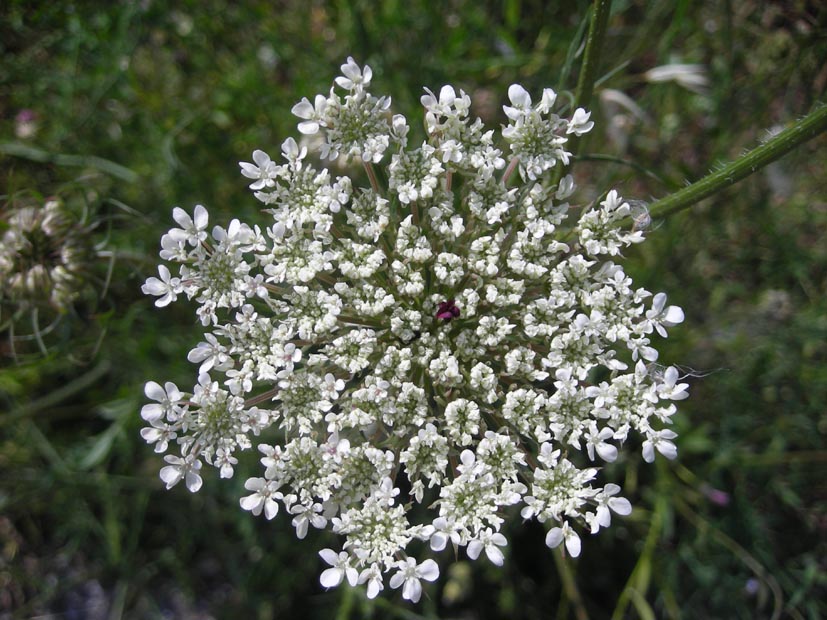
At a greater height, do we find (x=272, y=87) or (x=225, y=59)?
(x=225, y=59)

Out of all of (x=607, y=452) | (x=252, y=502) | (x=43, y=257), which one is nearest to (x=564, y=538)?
(x=607, y=452)

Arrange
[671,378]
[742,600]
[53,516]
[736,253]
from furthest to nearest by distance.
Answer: [53,516] < [736,253] < [742,600] < [671,378]

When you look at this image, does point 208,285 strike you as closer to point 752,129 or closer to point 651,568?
point 651,568

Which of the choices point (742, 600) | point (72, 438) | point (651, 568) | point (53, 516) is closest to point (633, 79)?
point (651, 568)

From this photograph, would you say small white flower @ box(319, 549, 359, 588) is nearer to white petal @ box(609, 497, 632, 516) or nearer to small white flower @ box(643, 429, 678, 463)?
white petal @ box(609, 497, 632, 516)

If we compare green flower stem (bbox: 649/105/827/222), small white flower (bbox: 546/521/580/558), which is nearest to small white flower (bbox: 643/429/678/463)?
small white flower (bbox: 546/521/580/558)

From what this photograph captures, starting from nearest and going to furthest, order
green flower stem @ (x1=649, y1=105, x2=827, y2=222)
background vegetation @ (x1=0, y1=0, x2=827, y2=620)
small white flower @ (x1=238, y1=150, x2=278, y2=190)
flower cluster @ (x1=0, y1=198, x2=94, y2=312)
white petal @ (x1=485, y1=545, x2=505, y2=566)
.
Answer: green flower stem @ (x1=649, y1=105, x2=827, y2=222), white petal @ (x1=485, y1=545, x2=505, y2=566), small white flower @ (x1=238, y1=150, x2=278, y2=190), flower cluster @ (x1=0, y1=198, x2=94, y2=312), background vegetation @ (x1=0, y1=0, x2=827, y2=620)
